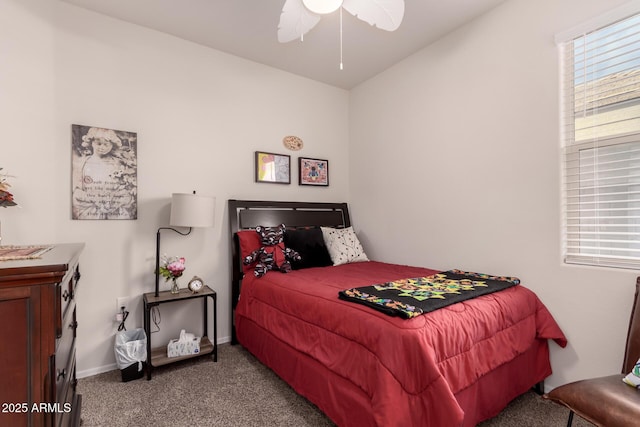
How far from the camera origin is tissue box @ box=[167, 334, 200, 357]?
8.15 feet

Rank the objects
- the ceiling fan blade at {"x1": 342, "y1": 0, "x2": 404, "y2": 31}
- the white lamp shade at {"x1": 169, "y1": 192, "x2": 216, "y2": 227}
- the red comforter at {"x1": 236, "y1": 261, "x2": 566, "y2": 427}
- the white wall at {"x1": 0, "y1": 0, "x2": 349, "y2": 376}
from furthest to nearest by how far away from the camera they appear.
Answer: the white lamp shade at {"x1": 169, "y1": 192, "x2": 216, "y2": 227} → the white wall at {"x1": 0, "y1": 0, "x2": 349, "y2": 376} → the ceiling fan blade at {"x1": 342, "y1": 0, "x2": 404, "y2": 31} → the red comforter at {"x1": 236, "y1": 261, "x2": 566, "y2": 427}

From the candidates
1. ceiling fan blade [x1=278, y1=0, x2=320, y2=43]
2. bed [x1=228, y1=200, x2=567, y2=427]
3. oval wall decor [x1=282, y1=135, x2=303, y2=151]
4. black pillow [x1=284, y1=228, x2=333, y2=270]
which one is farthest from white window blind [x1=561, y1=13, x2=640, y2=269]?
oval wall decor [x1=282, y1=135, x2=303, y2=151]

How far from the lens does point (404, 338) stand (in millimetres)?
→ 1361

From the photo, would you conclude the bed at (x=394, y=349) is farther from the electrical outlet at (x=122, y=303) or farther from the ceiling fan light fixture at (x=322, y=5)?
the ceiling fan light fixture at (x=322, y=5)

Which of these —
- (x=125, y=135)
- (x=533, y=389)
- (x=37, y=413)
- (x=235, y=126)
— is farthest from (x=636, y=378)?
(x=125, y=135)

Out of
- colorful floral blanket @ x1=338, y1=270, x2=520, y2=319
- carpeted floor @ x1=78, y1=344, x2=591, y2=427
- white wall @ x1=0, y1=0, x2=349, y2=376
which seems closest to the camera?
colorful floral blanket @ x1=338, y1=270, x2=520, y2=319

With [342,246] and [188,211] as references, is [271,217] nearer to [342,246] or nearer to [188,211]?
[342,246]

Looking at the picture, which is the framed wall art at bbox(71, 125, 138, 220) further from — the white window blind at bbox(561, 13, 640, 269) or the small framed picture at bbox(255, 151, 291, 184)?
the white window blind at bbox(561, 13, 640, 269)

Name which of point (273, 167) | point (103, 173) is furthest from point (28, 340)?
point (273, 167)

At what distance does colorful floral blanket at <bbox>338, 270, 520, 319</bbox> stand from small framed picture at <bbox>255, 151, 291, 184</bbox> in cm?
181

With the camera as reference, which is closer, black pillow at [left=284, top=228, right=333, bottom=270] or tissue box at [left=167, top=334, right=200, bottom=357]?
tissue box at [left=167, top=334, right=200, bottom=357]

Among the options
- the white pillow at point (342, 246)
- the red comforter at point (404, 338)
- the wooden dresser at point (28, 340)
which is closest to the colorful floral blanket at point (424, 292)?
the red comforter at point (404, 338)

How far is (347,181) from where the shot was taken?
3.96m

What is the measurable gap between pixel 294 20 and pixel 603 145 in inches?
80.8
